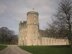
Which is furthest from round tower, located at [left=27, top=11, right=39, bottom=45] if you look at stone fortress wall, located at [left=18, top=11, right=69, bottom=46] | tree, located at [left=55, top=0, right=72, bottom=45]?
tree, located at [left=55, top=0, right=72, bottom=45]

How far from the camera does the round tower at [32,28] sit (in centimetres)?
5931

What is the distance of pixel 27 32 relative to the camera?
201 ft

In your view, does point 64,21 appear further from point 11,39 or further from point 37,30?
point 11,39

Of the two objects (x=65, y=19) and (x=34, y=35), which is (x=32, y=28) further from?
(x=65, y=19)

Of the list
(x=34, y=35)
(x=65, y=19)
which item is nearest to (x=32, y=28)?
(x=34, y=35)

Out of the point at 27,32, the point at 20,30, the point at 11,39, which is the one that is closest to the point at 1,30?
the point at 11,39

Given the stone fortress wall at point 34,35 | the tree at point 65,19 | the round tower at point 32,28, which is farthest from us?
the round tower at point 32,28

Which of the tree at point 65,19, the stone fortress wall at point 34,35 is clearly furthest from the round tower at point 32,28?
the tree at point 65,19

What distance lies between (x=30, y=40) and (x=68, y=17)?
2743cm

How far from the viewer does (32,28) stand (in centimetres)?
6047

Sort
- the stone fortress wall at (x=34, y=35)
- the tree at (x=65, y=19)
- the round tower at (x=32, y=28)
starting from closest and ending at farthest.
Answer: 1. the tree at (x=65, y=19)
2. the stone fortress wall at (x=34, y=35)
3. the round tower at (x=32, y=28)

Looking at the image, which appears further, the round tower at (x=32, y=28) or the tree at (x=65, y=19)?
the round tower at (x=32, y=28)

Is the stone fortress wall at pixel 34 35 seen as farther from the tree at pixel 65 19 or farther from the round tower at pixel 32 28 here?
the tree at pixel 65 19

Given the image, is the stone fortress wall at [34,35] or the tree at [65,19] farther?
the stone fortress wall at [34,35]
